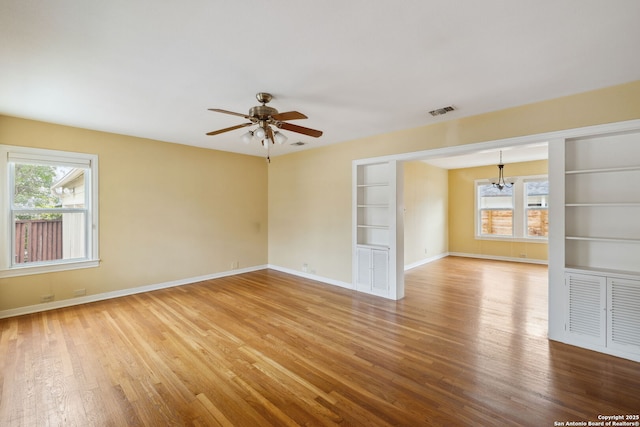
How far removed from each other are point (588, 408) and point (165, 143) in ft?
20.5

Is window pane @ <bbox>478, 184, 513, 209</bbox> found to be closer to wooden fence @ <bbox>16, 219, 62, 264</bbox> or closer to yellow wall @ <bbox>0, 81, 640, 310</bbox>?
yellow wall @ <bbox>0, 81, 640, 310</bbox>

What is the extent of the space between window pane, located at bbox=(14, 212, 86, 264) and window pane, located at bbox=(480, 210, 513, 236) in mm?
9269

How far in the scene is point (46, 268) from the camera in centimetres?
389

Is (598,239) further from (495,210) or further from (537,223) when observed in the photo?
(495,210)

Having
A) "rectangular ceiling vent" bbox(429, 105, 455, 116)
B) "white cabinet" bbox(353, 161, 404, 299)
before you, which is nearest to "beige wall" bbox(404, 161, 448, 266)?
"white cabinet" bbox(353, 161, 404, 299)

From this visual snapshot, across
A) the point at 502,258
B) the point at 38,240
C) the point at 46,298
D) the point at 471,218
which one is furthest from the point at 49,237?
the point at 502,258

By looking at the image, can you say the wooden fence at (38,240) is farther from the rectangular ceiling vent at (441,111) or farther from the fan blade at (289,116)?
the rectangular ceiling vent at (441,111)

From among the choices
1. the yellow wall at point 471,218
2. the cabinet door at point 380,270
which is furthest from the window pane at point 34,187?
the yellow wall at point 471,218

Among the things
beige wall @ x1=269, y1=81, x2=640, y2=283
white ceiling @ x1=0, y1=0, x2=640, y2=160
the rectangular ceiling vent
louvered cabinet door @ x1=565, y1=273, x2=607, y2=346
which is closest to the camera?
white ceiling @ x1=0, y1=0, x2=640, y2=160

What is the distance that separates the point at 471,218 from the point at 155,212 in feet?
26.7

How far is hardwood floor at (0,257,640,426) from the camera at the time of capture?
75.5 inches

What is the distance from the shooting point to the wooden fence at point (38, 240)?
3.77 meters

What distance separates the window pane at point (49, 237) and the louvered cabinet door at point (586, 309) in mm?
6527

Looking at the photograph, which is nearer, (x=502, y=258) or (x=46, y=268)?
(x=46, y=268)
